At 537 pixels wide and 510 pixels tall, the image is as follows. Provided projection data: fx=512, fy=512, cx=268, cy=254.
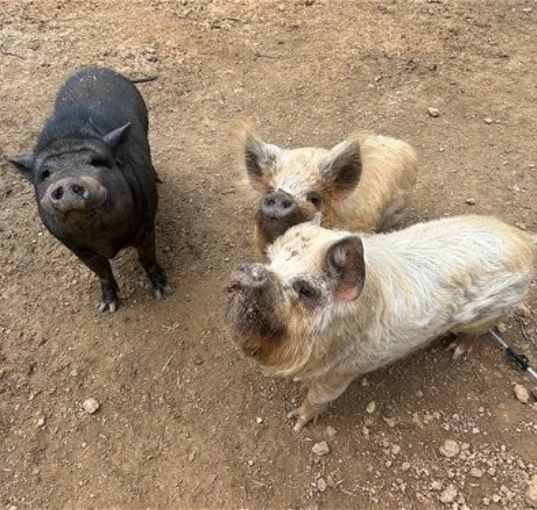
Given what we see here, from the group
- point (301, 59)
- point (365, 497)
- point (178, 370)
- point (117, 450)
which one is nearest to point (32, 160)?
point (178, 370)

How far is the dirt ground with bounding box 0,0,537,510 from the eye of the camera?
13.1 ft

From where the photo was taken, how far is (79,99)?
15.7 ft

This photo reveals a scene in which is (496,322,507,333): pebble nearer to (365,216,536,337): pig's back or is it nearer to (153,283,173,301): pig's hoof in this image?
(365,216,536,337): pig's back

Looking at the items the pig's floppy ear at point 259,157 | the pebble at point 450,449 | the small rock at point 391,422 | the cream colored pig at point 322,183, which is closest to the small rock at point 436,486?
the pebble at point 450,449

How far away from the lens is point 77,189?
366 centimetres

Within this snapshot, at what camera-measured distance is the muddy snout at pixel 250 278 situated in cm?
274

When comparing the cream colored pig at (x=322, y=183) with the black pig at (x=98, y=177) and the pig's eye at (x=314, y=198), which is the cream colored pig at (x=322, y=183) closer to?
the pig's eye at (x=314, y=198)

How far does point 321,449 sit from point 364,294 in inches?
59.8

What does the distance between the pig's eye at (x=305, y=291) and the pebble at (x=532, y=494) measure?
2356 mm

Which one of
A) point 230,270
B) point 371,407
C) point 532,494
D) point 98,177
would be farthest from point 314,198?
point 532,494

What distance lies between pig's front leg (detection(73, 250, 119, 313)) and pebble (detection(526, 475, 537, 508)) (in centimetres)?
382

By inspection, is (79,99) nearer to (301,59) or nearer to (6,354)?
(6,354)

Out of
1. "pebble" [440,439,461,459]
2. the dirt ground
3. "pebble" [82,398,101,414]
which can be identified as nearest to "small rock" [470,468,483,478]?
the dirt ground

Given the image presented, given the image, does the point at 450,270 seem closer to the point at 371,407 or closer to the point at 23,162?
the point at 371,407
